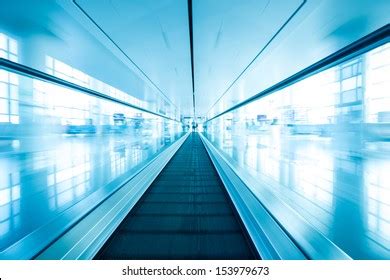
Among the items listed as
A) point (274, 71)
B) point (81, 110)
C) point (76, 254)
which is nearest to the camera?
point (76, 254)

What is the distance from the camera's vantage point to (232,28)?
2.56 metres

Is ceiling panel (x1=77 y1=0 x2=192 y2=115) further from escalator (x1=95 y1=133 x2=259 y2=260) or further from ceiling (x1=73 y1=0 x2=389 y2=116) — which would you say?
escalator (x1=95 y1=133 x2=259 y2=260)

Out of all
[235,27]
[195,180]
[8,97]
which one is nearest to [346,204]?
[195,180]

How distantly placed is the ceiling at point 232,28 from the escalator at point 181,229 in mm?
2203

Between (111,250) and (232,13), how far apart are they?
8.71ft

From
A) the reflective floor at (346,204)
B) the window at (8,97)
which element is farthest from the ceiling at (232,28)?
the window at (8,97)

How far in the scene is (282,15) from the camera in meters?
2.18

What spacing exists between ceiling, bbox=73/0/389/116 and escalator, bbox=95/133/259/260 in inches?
86.7

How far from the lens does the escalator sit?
140 centimetres

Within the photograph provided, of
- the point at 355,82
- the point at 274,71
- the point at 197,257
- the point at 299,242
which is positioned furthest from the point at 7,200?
the point at 355,82

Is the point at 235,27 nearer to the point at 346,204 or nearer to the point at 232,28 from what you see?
the point at 232,28

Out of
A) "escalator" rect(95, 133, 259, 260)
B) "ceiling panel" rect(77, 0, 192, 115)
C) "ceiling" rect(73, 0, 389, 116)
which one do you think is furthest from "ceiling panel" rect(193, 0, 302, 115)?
"escalator" rect(95, 133, 259, 260)

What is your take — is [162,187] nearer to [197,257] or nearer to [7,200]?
[197,257]

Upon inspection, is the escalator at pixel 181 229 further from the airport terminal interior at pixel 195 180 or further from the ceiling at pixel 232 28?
the ceiling at pixel 232 28
